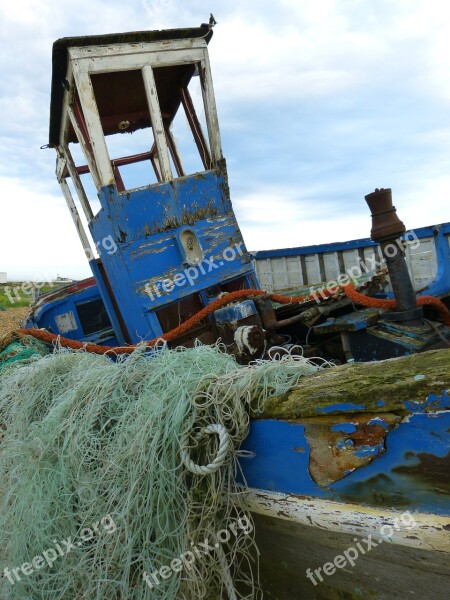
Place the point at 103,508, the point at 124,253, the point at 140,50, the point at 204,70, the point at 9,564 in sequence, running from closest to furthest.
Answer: the point at 103,508 < the point at 9,564 < the point at 124,253 < the point at 140,50 < the point at 204,70

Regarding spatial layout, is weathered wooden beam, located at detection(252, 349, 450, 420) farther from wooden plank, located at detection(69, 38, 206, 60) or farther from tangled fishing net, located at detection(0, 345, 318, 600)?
wooden plank, located at detection(69, 38, 206, 60)

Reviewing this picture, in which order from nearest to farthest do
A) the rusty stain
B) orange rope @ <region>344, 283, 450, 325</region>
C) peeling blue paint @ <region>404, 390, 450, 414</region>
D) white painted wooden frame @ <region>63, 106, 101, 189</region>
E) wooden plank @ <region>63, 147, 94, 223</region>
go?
peeling blue paint @ <region>404, 390, 450, 414</region>
the rusty stain
orange rope @ <region>344, 283, 450, 325</region>
white painted wooden frame @ <region>63, 106, 101, 189</region>
wooden plank @ <region>63, 147, 94, 223</region>

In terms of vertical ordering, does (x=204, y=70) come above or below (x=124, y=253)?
above

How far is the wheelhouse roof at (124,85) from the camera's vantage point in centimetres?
412

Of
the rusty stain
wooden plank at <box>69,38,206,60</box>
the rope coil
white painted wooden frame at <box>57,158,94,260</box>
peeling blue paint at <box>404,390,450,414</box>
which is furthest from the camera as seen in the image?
white painted wooden frame at <box>57,158,94,260</box>

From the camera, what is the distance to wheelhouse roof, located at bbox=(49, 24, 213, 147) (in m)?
4.12

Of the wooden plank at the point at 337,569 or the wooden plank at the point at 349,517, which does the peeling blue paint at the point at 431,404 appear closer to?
the wooden plank at the point at 349,517

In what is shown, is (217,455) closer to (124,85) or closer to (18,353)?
(18,353)

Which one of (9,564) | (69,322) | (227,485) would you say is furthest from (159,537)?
(69,322)

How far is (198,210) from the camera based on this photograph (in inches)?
172

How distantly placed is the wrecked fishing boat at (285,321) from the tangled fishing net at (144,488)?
0.14m

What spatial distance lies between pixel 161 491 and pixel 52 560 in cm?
72

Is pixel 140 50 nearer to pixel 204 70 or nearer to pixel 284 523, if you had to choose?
pixel 204 70

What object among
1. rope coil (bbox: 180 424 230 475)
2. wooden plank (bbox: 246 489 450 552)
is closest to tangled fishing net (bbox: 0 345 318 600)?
rope coil (bbox: 180 424 230 475)
